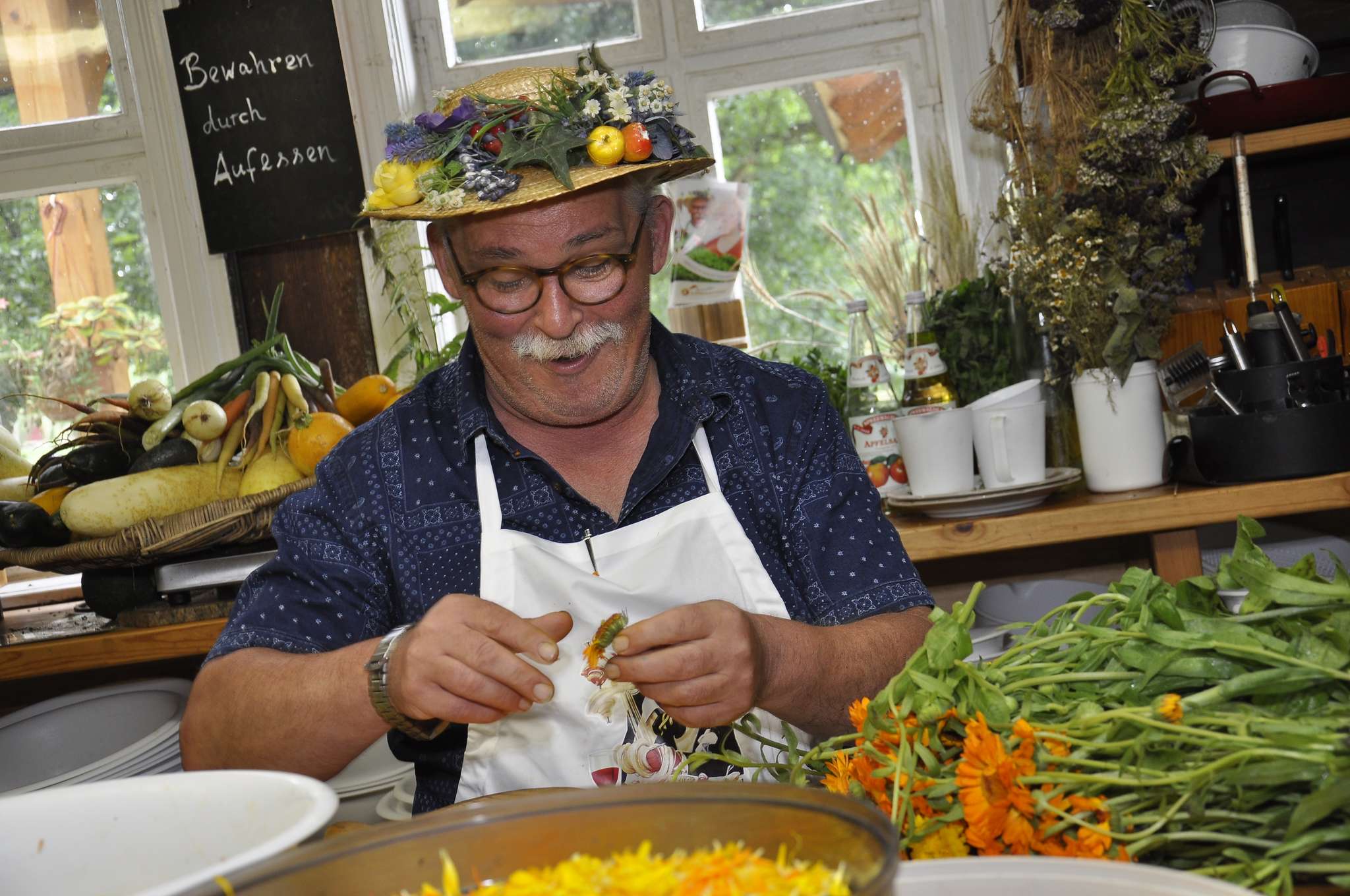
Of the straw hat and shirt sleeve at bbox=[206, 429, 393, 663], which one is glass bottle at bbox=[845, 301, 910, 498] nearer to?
the straw hat

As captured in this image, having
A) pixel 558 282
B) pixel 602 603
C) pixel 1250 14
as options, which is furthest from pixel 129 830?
pixel 1250 14

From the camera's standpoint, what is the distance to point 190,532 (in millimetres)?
1950

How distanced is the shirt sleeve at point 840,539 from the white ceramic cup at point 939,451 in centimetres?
45

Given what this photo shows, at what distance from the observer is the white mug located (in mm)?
1988

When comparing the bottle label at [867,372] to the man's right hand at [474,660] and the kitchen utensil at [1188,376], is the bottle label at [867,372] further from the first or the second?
the man's right hand at [474,660]

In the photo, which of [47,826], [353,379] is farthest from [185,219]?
[47,826]

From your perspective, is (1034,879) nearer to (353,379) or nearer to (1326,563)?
(1326,563)

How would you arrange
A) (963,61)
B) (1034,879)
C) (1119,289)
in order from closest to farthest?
(1034,879), (1119,289), (963,61)

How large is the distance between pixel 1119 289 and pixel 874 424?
1.62ft

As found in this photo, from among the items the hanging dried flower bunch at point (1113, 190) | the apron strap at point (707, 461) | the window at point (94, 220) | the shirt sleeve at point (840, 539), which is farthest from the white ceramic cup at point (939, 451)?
the window at point (94, 220)

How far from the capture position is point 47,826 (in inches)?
24.7

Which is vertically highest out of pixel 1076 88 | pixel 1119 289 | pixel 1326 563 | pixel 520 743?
pixel 1076 88

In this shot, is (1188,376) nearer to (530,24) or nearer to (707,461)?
(707,461)

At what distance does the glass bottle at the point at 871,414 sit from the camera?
218 centimetres
